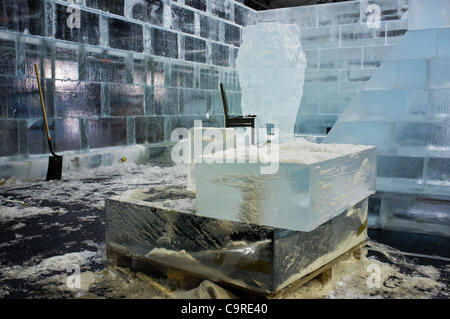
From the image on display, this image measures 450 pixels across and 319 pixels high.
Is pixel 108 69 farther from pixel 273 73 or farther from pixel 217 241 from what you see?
pixel 217 241

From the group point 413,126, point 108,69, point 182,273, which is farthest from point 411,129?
point 108,69

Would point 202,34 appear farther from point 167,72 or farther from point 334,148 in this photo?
point 334,148

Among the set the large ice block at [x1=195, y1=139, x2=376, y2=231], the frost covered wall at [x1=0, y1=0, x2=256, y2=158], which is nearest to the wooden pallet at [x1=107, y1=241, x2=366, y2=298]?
the large ice block at [x1=195, y1=139, x2=376, y2=231]

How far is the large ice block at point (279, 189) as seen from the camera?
1.71 metres

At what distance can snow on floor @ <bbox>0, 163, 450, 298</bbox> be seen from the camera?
2.02 metres

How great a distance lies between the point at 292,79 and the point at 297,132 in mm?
1261

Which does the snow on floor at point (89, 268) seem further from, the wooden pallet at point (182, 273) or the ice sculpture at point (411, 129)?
the ice sculpture at point (411, 129)

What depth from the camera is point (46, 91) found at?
5.27 meters

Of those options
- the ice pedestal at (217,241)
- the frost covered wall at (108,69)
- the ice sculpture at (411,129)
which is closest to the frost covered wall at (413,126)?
the ice sculpture at (411,129)

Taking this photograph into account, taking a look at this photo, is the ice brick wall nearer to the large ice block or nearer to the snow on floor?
the snow on floor

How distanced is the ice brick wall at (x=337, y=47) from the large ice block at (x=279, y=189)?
24.1 feet

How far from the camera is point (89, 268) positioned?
2.32 meters

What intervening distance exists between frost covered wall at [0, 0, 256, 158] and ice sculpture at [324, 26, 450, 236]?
3557 mm

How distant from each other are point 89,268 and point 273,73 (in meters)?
7.18
